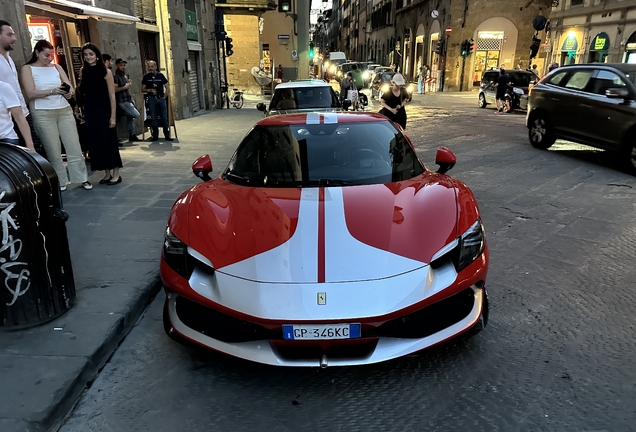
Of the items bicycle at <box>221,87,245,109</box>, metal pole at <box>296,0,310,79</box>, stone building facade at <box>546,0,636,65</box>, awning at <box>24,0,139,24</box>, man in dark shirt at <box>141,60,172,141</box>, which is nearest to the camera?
awning at <box>24,0,139,24</box>

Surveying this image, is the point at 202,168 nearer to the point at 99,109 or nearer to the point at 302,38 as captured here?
the point at 99,109

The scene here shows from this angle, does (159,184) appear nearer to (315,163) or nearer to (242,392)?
(315,163)

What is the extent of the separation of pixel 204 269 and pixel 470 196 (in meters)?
1.88

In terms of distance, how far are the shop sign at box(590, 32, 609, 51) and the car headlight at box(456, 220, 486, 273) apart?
23881 mm

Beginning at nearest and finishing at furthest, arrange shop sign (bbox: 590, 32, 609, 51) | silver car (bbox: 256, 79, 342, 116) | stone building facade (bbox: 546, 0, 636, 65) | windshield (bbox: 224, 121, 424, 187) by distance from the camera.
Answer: windshield (bbox: 224, 121, 424, 187)
silver car (bbox: 256, 79, 342, 116)
stone building facade (bbox: 546, 0, 636, 65)
shop sign (bbox: 590, 32, 609, 51)

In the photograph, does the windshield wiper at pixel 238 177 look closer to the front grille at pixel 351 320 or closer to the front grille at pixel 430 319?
the front grille at pixel 351 320

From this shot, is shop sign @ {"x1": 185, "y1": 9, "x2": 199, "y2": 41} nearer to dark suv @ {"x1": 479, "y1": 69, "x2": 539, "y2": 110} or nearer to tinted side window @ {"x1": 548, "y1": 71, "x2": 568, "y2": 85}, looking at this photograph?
dark suv @ {"x1": 479, "y1": 69, "x2": 539, "y2": 110}

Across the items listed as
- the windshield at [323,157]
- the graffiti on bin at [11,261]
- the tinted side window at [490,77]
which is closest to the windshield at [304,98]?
the windshield at [323,157]

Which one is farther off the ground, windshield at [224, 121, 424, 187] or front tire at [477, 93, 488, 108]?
windshield at [224, 121, 424, 187]

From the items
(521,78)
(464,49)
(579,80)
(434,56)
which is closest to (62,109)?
(579,80)

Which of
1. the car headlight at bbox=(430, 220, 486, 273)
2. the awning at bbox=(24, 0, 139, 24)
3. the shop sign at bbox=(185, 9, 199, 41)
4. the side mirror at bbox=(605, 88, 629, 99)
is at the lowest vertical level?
the car headlight at bbox=(430, 220, 486, 273)

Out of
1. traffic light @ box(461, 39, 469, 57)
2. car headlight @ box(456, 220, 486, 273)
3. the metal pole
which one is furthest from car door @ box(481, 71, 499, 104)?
the metal pole

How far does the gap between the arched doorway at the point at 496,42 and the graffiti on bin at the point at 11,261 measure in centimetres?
3367

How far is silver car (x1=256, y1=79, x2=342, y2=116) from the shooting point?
9.59 m
